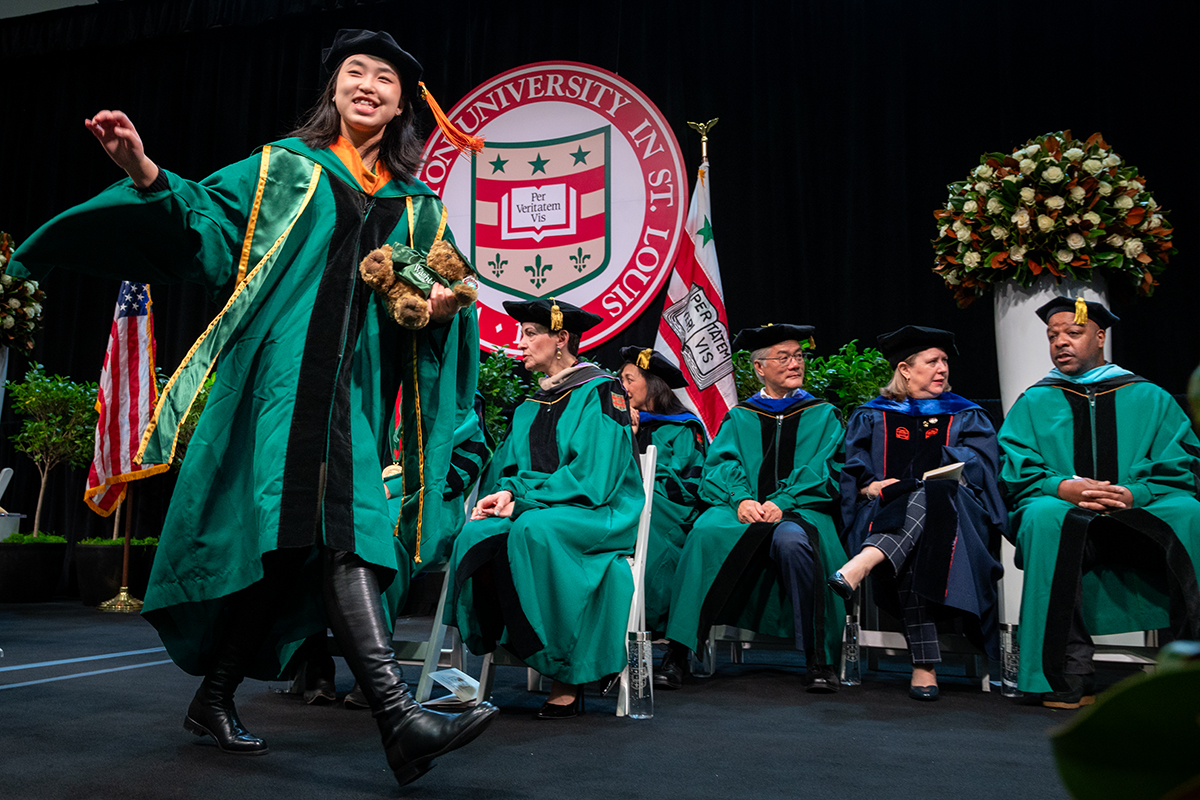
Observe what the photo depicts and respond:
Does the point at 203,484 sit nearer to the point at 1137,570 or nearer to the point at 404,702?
the point at 404,702

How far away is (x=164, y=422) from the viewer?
1.78m

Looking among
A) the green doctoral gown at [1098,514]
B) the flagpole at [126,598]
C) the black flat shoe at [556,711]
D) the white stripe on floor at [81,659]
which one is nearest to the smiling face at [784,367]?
the green doctoral gown at [1098,514]

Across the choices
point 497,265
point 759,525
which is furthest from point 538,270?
point 759,525

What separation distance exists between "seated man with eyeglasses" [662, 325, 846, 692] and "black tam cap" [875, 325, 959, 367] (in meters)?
0.31

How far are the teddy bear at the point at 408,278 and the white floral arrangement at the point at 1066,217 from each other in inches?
101

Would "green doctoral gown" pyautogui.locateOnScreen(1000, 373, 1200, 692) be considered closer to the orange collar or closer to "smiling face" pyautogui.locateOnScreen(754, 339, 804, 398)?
"smiling face" pyautogui.locateOnScreen(754, 339, 804, 398)

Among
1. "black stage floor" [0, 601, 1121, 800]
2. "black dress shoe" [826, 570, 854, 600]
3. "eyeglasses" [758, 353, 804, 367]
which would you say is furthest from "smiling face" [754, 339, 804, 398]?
"black stage floor" [0, 601, 1121, 800]

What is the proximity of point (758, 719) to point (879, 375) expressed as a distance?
228cm

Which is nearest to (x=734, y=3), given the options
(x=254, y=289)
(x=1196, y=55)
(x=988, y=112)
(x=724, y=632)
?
(x=988, y=112)

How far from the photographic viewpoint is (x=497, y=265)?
642 centimetres

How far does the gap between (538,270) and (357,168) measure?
4.42 metres

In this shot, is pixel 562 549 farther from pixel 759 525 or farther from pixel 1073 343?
pixel 1073 343

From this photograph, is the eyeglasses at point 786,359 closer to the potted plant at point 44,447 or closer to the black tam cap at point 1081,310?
the black tam cap at point 1081,310

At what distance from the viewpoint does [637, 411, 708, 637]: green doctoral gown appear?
3660mm
